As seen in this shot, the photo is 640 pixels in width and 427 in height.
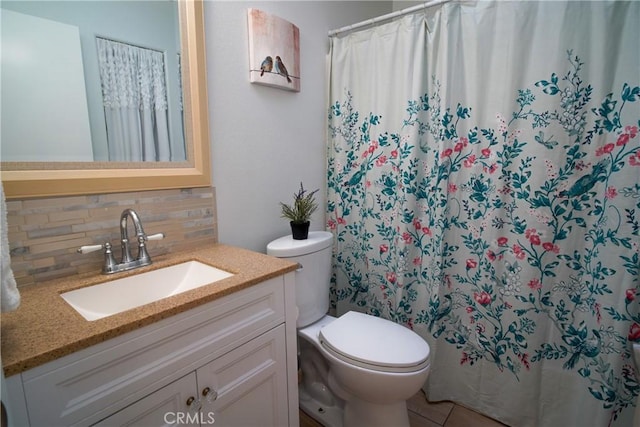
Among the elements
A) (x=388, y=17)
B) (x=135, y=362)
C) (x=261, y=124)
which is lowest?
(x=135, y=362)

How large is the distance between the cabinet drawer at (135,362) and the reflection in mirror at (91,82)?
2.07 ft

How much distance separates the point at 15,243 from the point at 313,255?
38.8 inches

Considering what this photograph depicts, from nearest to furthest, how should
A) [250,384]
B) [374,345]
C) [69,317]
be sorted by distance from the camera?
[69,317], [250,384], [374,345]

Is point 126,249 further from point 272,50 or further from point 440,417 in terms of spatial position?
point 440,417

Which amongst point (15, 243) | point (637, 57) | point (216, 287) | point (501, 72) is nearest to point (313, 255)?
point (216, 287)

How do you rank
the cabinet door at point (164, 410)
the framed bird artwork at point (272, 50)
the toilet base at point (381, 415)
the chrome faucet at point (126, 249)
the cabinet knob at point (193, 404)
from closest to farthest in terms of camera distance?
the cabinet door at point (164, 410) < the cabinet knob at point (193, 404) < the chrome faucet at point (126, 249) < the toilet base at point (381, 415) < the framed bird artwork at point (272, 50)


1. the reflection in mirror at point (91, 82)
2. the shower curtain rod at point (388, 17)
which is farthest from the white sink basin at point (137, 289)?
the shower curtain rod at point (388, 17)

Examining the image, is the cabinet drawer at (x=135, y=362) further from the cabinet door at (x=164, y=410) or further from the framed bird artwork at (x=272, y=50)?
the framed bird artwork at (x=272, y=50)

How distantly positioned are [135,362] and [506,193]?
143 cm

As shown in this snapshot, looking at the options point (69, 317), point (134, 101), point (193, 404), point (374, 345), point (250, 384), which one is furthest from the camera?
point (374, 345)

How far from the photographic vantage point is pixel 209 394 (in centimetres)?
89

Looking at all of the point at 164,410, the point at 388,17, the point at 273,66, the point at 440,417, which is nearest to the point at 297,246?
the point at 164,410

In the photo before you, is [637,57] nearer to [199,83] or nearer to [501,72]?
[501,72]

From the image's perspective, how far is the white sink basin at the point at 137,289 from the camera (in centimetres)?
93
